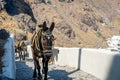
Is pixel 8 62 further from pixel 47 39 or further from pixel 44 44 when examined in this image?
pixel 47 39

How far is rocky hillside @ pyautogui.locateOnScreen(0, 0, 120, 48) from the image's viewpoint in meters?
57.2

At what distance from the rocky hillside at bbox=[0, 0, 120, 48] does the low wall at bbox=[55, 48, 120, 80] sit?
1048 inches

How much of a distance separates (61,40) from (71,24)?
1600 cm

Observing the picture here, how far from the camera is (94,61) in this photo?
16078mm

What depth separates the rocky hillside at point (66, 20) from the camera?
5716 cm

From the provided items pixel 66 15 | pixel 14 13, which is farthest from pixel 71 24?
pixel 14 13

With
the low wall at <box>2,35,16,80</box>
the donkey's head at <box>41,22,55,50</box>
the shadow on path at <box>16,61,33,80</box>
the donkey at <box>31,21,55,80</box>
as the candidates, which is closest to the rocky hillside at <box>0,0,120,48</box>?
the shadow on path at <box>16,61,33,80</box>

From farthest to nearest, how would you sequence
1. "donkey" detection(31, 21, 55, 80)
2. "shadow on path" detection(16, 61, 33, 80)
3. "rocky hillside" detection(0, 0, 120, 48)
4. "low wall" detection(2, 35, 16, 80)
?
"rocky hillside" detection(0, 0, 120, 48), "shadow on path" detection(16, 61, 33, 80), "donkey" detection(31, 21, 55, 80), "low wall" detection(2, 35, 16, 80)

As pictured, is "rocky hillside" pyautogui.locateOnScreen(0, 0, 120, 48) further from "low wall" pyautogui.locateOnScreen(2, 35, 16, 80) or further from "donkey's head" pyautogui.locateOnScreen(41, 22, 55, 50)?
"donkey's head" pyautogui.locateOnScreen(41, 22, 55, 50)

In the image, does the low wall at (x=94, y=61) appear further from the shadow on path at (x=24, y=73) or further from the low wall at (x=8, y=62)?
the low wall at (x=8, y=62)

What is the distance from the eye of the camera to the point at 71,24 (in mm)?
82438

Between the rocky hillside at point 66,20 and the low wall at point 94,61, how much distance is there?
26.6 m

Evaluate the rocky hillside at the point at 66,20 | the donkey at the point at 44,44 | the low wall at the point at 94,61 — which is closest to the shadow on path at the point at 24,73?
the donkey at the point at 44,44

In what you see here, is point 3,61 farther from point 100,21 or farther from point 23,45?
point 100,21
